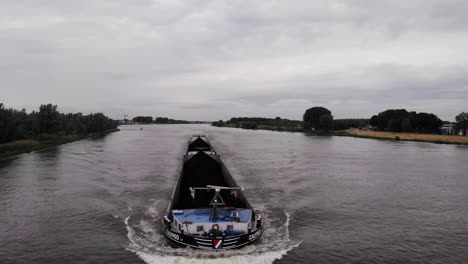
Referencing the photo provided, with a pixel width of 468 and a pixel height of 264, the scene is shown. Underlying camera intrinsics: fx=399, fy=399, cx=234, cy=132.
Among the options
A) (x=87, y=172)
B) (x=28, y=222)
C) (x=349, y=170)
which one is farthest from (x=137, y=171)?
(x=349, y=170)

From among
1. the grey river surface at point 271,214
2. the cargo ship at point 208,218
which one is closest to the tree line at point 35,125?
the grey river surface at point 271,214

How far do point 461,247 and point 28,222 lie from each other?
2121cm

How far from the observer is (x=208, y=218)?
18.2 m

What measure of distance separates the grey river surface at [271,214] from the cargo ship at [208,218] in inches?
19.5

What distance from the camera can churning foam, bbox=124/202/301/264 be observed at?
15.3 metres

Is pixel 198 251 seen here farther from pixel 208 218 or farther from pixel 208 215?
pixel 208 215

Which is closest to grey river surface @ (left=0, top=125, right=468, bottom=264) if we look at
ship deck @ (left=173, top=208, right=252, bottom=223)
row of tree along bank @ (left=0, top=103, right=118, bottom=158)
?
ship deck @ (left=173, top=208, right=252, bottom=223)

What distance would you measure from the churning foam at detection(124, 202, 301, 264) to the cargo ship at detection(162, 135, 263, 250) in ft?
1.00

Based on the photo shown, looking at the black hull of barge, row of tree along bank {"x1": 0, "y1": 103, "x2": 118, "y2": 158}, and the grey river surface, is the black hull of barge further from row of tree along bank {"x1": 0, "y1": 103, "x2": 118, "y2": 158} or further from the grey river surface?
row of tree along bank {"x1": 0, "y1": 103, "x2": 118, "y2": 158}

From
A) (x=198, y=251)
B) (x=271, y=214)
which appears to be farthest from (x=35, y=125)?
(x=198, y=251)

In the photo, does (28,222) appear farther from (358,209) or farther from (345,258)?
(358,209)

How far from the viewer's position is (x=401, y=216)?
74.4 feet

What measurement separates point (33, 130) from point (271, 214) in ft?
234

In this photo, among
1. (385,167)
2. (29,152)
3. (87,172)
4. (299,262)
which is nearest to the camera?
(299,262)
